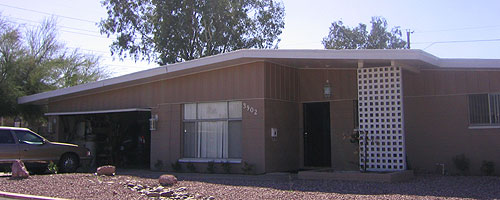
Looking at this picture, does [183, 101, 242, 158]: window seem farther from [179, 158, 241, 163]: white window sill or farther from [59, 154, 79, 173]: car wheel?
[59, 154, 79, 173]: car wheel

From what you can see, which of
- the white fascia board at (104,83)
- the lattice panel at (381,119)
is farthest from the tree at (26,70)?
the lattice panel at (381,119)

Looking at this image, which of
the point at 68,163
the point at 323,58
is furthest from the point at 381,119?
the point at 68,163

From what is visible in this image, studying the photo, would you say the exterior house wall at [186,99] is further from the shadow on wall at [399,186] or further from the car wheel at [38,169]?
the car wheel at [38,169]

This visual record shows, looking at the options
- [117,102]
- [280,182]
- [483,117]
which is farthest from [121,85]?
[483,117]

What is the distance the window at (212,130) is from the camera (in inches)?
572

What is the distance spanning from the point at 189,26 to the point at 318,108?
50.1 ft

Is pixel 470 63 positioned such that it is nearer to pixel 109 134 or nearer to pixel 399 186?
pixel 399 186

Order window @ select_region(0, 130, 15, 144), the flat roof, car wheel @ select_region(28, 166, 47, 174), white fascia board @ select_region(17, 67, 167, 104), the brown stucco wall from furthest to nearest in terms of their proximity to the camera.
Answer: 1. white fascia board @ select_region(17, 67, 167, 104)
2. car wheel @ select_region(28, 166, 47, 174)
3. window @ select_region(0, 130, 15, 144)
4. the brown stucco wall
5. the flat roof

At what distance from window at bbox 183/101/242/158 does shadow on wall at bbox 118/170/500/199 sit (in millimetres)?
1992

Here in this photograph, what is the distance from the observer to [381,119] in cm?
1271

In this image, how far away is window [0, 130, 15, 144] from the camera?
14195mm

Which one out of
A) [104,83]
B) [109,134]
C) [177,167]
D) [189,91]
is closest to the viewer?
[177,167]

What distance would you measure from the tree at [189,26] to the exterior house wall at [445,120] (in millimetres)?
17001

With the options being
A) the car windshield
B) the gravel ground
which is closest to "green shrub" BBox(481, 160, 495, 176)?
the gravel ground
